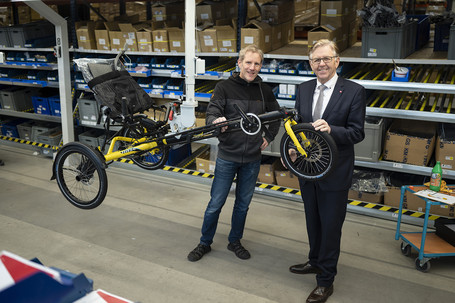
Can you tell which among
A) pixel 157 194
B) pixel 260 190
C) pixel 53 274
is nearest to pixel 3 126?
pixel 157 194

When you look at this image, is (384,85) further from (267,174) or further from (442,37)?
(267,174)

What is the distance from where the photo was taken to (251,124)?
3.19 meters

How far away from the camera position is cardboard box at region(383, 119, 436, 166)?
4.66m

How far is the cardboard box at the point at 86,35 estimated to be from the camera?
6361mm

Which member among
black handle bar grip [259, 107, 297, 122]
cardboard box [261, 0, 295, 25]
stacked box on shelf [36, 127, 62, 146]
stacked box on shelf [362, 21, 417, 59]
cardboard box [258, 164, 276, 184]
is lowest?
cardboard box [258, 164, 276, 184]

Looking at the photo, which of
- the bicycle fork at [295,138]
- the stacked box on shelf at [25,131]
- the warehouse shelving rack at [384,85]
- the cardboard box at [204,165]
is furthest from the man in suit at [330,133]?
the stacked box on shelf at [25,131]

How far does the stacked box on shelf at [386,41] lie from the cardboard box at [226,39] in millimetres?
1457

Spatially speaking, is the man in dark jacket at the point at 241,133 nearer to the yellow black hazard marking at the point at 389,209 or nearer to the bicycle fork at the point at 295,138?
the bicycle fork at the point at 295,138

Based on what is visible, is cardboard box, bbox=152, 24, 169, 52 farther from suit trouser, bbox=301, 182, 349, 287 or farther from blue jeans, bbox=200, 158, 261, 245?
suit trouser, bbox=301, 182, 349, 287

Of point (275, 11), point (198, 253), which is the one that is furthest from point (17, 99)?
point (198, 253)

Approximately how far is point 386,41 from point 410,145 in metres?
1.04

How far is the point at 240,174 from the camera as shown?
395 cm

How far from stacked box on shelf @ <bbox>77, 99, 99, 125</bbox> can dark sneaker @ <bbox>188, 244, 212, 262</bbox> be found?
301 cm

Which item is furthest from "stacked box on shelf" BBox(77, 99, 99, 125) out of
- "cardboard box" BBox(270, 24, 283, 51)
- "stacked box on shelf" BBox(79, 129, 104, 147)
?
"cardboard box" BBox(270, 24, 283, 51)
